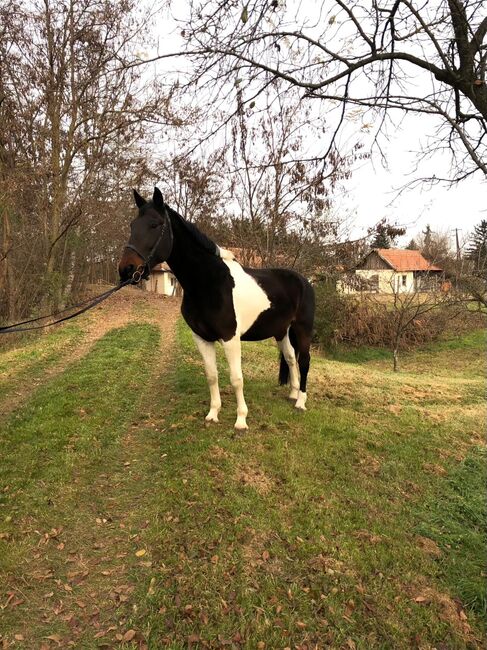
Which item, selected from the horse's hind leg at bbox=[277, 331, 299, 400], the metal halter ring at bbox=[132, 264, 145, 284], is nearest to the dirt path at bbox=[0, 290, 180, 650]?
the metal halter ring at bbox=[132, 264, 145, 284]

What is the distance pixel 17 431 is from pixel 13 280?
1335cm

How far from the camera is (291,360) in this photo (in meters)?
6.91

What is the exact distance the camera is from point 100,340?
1342 cm

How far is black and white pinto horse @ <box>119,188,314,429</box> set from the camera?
14.2 ft

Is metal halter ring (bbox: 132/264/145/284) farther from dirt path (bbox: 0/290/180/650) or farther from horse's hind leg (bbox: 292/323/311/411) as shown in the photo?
horse's hind leg (bbox: 292/323/311/411)

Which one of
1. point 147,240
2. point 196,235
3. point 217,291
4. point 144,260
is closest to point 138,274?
point 144,260

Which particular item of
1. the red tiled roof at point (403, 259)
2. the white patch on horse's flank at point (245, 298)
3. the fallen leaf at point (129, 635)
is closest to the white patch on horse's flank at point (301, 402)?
the white patch on horse's flank at point (245, 298)

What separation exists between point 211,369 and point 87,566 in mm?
2804

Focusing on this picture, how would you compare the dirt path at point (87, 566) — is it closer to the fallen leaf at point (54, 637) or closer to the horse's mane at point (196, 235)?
the fallen leaf at point (54, 637)

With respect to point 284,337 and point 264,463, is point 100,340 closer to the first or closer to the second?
point 284,337

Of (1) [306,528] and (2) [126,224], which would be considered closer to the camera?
(1) [306,528]

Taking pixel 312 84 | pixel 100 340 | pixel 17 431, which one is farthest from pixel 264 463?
pixel 100 340

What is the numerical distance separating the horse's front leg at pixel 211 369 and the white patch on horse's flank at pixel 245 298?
496mm

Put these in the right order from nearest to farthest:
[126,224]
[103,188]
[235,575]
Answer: [235,575] → [103,188] → [126,224]
